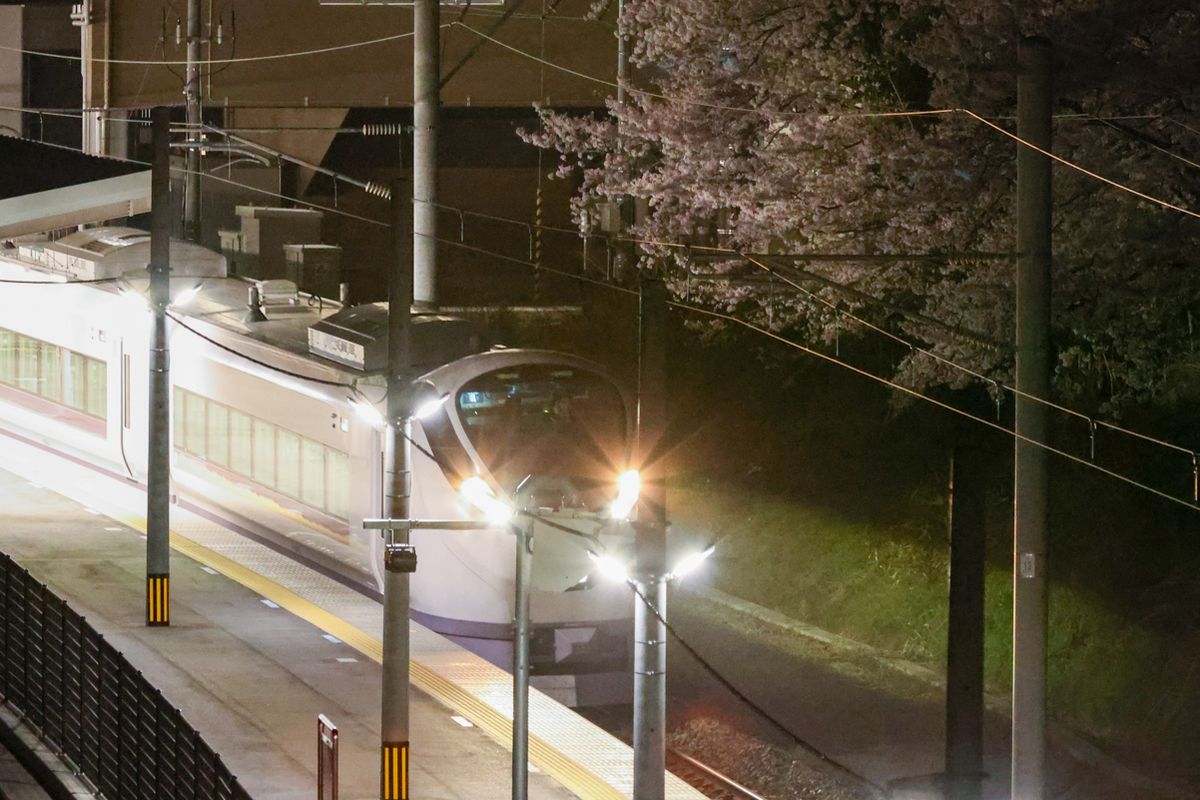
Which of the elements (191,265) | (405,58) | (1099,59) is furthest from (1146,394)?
(405,58)

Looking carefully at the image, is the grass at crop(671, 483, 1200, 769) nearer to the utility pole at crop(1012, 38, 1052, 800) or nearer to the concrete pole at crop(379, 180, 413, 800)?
the utility pole at crop(1012, 38, 1052, 800)

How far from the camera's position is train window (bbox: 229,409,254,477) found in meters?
18.3

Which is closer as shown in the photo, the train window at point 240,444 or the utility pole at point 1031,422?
the utility pole at point 1031,422

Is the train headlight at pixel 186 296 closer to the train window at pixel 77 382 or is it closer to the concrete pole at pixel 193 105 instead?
the train window at pixel 77 382

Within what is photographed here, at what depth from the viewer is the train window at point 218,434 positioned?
1893 centimetres

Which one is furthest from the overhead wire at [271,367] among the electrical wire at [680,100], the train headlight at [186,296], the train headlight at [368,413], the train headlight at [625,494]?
the electrical wire at [680,100]

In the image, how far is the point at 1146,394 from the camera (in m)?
16.3

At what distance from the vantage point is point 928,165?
16.8 metres

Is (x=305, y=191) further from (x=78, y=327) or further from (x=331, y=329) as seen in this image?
(x=331, y=329)

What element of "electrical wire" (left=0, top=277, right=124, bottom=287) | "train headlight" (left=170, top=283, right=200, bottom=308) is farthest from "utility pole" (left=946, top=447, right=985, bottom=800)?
"electrical wire" (left=0, top=277, right=124, bottom=287)

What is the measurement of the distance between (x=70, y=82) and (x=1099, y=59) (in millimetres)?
30985

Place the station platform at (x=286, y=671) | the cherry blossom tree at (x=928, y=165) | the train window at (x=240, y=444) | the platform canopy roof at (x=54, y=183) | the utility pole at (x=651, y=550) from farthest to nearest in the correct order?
the train window at (x=240, y=444) → the platform canopy roof at (x=54, y=183) → the cherry blossom tree at (x=928, y=165) → the station platform at (x=286, y=671) → the utility pole at (x=651, y=550)

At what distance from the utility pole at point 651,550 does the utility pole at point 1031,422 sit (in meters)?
2.08

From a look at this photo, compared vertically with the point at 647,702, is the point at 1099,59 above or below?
above
